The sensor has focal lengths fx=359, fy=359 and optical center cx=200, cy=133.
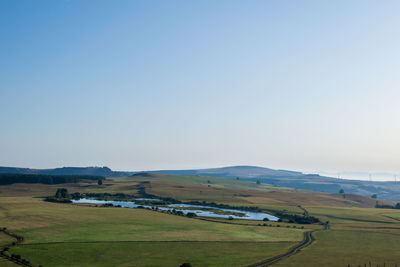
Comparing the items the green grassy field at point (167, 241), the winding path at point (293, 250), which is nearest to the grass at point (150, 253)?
the green grassy field at point (167, 241)

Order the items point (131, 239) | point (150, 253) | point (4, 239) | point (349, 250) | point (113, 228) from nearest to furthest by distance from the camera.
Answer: point (150, 253) → point (4, 239) → point (349, 250) → point (131, 239) → point (113, 228)

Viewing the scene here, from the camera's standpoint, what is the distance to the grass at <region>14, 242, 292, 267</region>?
7606 cm

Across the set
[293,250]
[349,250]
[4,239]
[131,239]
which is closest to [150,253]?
[131,239]

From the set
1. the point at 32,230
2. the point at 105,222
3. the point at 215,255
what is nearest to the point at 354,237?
the point at 215,255

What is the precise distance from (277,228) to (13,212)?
99.1 meters

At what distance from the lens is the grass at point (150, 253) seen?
7606cm

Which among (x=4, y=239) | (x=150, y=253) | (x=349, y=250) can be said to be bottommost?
(x=150, y=253)

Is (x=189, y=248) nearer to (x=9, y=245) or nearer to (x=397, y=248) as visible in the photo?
(x=9, y=245)

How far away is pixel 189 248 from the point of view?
301ft

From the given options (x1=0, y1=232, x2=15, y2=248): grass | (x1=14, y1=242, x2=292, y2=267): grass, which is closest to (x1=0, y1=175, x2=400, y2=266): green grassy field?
(x1=14, y1=242, x2=292, y2=267): grass

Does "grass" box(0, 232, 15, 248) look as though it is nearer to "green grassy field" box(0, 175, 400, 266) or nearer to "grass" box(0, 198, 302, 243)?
"grass" box(0, 198, 302, 243)

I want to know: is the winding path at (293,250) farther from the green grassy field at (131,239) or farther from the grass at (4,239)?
the grass at (4,239)

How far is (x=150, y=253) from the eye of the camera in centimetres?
8538

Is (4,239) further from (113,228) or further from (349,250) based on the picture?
(349,250)
